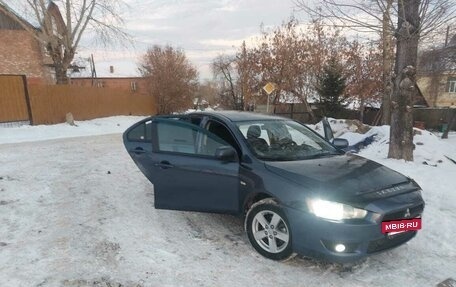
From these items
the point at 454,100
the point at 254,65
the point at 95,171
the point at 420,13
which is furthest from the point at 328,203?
the point at 454,100

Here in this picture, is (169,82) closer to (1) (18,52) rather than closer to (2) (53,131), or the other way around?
(1) (18,52)

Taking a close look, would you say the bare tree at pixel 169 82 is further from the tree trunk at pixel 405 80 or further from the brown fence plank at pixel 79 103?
the tree trunk at pixel 405 80

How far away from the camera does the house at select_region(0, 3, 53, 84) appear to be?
27484 mm

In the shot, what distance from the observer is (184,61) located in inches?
1421

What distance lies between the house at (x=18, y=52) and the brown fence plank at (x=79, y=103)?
275 inches

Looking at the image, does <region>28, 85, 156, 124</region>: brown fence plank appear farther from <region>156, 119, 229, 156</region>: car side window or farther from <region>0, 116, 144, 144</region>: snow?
<region>156, 119, 229, 156</region>: car side window

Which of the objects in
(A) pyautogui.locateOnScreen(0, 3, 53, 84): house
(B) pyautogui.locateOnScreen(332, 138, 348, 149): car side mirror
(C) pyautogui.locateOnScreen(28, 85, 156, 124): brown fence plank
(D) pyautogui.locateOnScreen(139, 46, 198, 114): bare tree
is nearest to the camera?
(B) pyautogui.locateOnScreen(332, 138, 348, 149): car side mirror

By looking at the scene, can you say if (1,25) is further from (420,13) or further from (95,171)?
(420,13)

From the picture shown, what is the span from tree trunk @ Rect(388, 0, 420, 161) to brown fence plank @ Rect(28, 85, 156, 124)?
15681 millimetres

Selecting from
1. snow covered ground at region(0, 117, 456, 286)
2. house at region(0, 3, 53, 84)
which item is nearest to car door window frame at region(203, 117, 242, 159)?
snow covered ground at region(0, 117, 456, 286)

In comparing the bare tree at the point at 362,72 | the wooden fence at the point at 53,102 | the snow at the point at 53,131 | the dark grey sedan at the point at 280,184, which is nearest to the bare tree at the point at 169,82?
the wooden fence at the point at 53,102

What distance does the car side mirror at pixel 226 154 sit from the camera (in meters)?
4.06

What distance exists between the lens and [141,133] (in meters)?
5.55

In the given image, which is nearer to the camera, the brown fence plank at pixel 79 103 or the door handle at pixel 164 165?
the door handle at pixel 164 165
